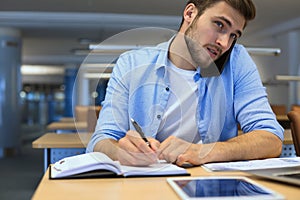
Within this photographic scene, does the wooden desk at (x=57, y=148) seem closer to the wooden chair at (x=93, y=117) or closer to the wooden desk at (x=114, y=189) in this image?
the wooden chair at (x=93, y=117)

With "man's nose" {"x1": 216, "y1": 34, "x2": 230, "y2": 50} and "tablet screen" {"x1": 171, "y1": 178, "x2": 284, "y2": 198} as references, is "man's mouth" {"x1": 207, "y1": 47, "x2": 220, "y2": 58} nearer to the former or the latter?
"man's nose" {"x1": 216, "y1": 34, "x2": 230, "y2": 50}

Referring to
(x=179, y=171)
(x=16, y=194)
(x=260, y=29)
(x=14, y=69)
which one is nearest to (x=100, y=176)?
(x=179, y=171)

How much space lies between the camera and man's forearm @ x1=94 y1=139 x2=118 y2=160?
1091 millimetres

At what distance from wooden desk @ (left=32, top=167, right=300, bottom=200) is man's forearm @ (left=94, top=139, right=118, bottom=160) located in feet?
0.59

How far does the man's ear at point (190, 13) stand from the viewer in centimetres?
129

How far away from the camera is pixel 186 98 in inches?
45.8

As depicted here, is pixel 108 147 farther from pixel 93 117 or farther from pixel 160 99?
pixel 160 99

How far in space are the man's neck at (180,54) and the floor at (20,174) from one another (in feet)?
6.13

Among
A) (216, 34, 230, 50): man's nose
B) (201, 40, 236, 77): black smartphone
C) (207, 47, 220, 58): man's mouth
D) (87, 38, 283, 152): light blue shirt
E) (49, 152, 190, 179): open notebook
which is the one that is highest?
(216, 34, 230, 50): man's nose

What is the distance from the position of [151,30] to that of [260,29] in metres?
7.88

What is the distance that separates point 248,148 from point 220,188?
43 cm

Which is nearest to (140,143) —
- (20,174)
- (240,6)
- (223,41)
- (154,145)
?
(154,145)

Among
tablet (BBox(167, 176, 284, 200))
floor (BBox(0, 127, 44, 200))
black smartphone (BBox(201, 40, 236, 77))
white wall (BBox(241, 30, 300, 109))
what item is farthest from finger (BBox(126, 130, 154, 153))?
white wall (BBox(241, 30, 300, 109))

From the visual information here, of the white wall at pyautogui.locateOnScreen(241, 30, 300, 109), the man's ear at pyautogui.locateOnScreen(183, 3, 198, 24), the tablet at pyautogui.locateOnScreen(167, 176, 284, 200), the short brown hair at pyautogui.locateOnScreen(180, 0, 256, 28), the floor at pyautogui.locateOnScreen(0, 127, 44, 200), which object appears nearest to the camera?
the tablet at pyautogui.locateOnScreen(167, 176, 284, 200)
